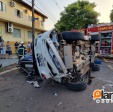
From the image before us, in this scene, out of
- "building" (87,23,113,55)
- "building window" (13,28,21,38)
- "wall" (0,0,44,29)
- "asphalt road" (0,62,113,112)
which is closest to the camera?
"asphalt road" (0,62,113,112)

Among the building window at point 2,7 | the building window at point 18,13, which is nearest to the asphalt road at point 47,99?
the building window at point 2,7

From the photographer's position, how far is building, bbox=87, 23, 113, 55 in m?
11.0

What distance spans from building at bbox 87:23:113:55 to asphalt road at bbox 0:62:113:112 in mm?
6522

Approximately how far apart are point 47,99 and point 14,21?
50.6ft

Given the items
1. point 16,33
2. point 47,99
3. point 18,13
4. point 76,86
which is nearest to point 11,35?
point 16,33

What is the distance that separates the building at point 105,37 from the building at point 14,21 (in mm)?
9683

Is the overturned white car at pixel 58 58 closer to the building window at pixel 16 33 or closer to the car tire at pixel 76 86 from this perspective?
the car tire at pixel 76 86

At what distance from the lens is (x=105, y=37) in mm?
11508

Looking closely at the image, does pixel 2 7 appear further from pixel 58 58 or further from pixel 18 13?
pixel 58 58

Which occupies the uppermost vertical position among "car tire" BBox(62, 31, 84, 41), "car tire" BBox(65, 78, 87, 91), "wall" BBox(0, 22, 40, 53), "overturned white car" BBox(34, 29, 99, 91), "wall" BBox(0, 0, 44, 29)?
"wall" BBox(0, 0, 44, 29)

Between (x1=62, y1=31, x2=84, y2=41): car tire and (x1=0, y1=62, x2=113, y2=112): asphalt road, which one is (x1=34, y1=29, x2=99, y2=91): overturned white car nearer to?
(x1=62, y1=31, x2=84, y2=41): car tire

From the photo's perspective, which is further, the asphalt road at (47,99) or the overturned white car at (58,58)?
the overturned white car at (58,58)

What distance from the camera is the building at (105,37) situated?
36.1ft

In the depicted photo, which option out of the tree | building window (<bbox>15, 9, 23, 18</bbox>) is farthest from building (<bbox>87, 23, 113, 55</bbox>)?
the tree
